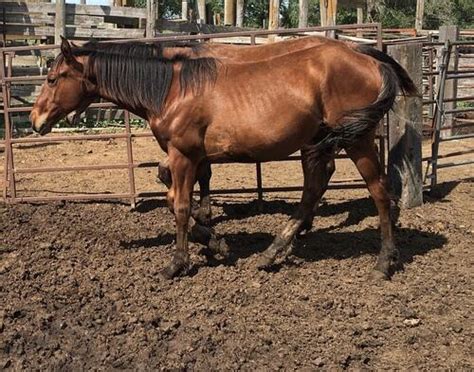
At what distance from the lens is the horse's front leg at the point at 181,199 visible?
444 cm

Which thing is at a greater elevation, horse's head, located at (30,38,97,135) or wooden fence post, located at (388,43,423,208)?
horse's head, located at (30,38,97,135)

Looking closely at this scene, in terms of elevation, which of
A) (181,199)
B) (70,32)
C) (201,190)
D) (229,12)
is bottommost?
(201,190)

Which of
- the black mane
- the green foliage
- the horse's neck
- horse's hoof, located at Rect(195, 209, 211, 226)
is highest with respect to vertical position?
the green foliage

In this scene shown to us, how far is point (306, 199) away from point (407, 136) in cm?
169

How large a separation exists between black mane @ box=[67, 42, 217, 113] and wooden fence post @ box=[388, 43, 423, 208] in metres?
2.27

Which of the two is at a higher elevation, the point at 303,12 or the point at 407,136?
the point at 303,12

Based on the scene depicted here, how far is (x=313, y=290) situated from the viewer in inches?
166

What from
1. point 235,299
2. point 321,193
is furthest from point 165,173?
point 235,299

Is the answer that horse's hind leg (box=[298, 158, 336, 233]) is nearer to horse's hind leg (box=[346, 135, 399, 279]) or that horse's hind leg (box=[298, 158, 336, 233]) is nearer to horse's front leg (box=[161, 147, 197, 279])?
horse's hind leg (box=[346, 135, 399, 279])

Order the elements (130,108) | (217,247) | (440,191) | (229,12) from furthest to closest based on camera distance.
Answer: (229,12), (440,191), (217,247), (130,108)

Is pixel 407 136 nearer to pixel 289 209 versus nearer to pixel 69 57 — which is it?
pixel 289 209

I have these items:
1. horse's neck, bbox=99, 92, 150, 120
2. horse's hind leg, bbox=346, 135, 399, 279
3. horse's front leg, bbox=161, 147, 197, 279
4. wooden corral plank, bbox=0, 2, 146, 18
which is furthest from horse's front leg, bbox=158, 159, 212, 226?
wooden corral plank, bbox=0, 2, 146, 18

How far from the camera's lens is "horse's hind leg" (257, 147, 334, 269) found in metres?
4.64

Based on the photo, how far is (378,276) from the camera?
4406 mm
